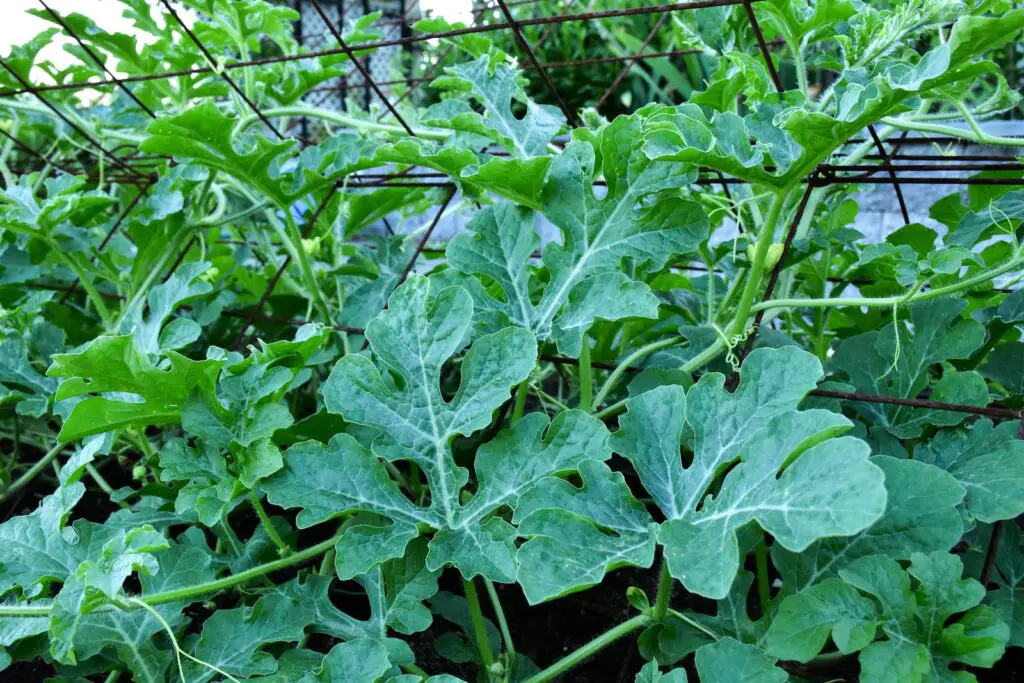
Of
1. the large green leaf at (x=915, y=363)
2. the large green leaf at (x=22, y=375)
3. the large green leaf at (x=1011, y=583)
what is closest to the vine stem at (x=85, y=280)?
the large green leaf at (x=22, y=375)

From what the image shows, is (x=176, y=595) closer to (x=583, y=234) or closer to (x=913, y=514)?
(x=583, y=234)

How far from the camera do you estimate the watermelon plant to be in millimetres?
830

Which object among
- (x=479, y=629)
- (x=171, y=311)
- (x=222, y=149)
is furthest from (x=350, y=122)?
(x=479, y=629)

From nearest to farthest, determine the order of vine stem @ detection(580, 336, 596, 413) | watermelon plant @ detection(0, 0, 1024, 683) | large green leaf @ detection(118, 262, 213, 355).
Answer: watermelon plant @ detection(0, 0, 1024, 683) < vine stem @ detection(580, 336, 596, 413) < large green leaf @ detection(118, 262, 213, 355)

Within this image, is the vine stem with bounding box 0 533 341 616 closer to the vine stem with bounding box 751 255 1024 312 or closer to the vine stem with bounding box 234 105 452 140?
the vine stem with bounding box 751 255 1024 312

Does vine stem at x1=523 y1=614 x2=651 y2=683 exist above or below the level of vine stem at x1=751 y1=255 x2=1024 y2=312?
below

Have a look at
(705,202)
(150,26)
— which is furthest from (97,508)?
(705,202)

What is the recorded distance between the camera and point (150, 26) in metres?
1.78

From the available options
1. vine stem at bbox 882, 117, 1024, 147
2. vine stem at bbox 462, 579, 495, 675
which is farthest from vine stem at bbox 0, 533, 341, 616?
vine stem at bbox 882, 117, 1024, 147

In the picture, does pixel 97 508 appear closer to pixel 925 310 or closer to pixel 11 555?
pixel 11 555

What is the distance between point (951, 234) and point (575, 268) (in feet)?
1.71

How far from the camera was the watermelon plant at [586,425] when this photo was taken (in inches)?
32.7

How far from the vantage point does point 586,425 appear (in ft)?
3.17

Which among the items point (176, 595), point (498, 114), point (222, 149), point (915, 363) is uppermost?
point (222, 149)
